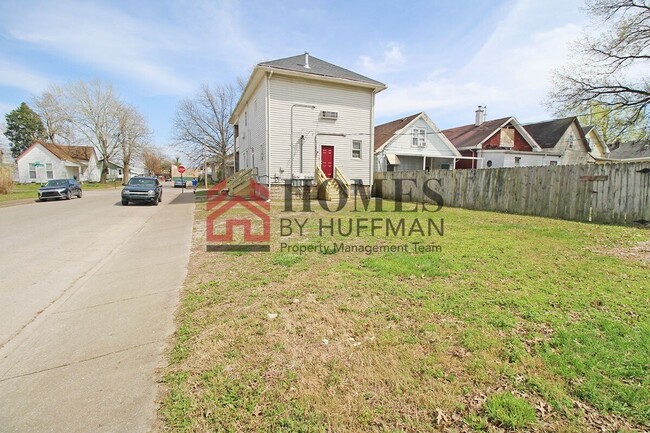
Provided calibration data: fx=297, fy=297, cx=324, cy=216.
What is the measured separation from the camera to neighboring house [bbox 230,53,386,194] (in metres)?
16.7

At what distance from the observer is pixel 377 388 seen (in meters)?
2.43

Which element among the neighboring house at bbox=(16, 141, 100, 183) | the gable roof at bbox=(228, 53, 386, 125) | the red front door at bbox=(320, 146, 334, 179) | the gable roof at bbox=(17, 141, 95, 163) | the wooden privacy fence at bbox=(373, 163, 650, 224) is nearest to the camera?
the wooden privacy fence at bbox=(373, 163, 650, 224)

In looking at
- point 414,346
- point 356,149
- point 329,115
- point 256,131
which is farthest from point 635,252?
point 256,131

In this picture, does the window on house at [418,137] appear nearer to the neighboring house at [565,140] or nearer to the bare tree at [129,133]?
the neighboring house at [565,140]

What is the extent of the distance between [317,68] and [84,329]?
18.0m

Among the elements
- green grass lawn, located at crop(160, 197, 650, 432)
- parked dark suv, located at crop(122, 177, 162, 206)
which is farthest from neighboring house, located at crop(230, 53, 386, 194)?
green grass lawn, located at crop(160, 197, 650, 432)

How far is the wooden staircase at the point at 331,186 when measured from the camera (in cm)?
1689

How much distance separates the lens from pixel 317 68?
18.1 m

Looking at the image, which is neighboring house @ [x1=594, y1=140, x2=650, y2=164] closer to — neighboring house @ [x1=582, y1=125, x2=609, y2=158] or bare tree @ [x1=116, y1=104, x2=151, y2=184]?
neighboring house @ [x1=582, y1=125, x2=609, y2=158]

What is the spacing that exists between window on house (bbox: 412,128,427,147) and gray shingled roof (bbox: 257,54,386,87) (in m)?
8.82

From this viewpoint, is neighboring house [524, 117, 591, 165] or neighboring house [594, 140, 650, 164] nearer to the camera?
neighboring house [524, 117, 591, 165]

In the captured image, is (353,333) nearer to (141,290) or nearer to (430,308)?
(430,308)

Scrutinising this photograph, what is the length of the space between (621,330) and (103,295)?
681cm

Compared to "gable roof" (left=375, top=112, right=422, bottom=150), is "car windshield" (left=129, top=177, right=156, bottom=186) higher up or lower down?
lower down
